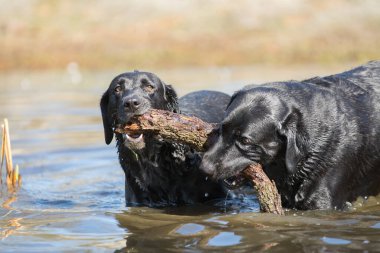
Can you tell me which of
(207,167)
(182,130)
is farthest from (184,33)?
(207,167)

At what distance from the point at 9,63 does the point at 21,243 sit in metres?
30.4

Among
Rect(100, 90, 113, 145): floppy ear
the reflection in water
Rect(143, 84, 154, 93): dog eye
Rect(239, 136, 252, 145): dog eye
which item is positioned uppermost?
Rect(143, 84, 154, 93): dog eye

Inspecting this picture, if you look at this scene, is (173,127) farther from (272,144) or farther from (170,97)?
(170,97)

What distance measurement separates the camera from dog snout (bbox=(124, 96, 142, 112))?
820 cm

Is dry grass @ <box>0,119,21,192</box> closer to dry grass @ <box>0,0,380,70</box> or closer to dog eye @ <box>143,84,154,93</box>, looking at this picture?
dog eye @ <box>143,84,154,93</box>

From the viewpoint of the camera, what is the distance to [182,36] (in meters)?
38.4

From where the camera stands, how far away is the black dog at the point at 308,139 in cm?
711

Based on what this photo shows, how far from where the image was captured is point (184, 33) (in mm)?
38781

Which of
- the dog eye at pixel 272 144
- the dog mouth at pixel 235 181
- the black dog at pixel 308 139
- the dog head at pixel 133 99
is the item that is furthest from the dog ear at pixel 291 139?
the dog head at pixel 133 99

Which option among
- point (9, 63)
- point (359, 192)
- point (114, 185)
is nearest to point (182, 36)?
point (9, 63)

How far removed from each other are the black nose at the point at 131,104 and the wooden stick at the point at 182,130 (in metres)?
0.55

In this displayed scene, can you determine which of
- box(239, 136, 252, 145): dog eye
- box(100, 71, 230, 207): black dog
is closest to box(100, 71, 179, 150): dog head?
box(100, 71, 230, 207): black dog

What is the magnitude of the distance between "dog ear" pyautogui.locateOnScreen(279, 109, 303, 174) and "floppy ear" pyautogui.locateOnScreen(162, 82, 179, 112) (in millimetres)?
2192

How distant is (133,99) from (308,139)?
2.02m
